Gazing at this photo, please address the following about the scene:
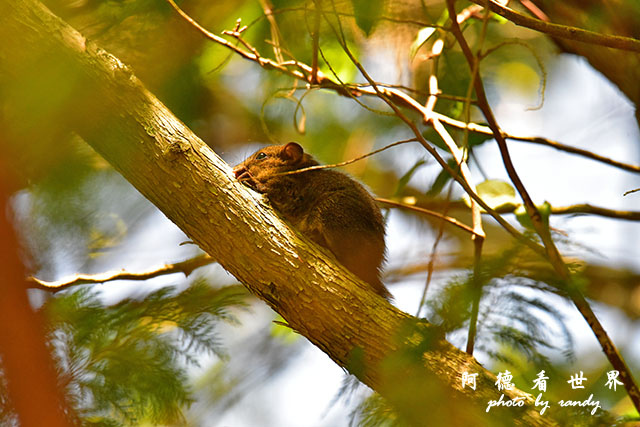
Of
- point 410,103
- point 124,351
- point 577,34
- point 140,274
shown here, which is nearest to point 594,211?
point 410,103

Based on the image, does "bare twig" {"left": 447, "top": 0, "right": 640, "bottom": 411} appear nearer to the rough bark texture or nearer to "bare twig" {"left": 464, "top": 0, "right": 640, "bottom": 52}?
"bare twig" {"left": 464, "top": 0, "right": 640, "bottom": 52}

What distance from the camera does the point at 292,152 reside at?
14.4 ft

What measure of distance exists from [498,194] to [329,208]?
1155 mm

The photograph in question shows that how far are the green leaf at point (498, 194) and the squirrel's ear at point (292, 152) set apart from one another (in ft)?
4.40

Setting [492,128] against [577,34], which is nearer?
[577,34]

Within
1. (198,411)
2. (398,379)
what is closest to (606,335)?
(398,379)

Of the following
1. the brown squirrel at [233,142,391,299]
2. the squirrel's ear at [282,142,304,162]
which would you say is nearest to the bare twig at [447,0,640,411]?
the brown squirrel at [233,142,391,299]

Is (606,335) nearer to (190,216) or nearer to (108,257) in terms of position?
(190,216)

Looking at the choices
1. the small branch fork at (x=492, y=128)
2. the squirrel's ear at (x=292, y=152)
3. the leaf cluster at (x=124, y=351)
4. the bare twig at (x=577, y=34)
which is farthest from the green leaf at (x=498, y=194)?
the leaf cluster at (x=124, y=351)

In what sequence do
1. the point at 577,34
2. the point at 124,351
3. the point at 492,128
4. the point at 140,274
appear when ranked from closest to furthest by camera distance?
the point at 124,351 < the point at 577,34 < the point at 492,128 < the point at 140,274

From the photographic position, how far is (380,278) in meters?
3.82

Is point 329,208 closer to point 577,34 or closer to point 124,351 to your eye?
point 577,34

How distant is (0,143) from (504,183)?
355 centimetres

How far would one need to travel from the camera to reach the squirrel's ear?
4.39m
